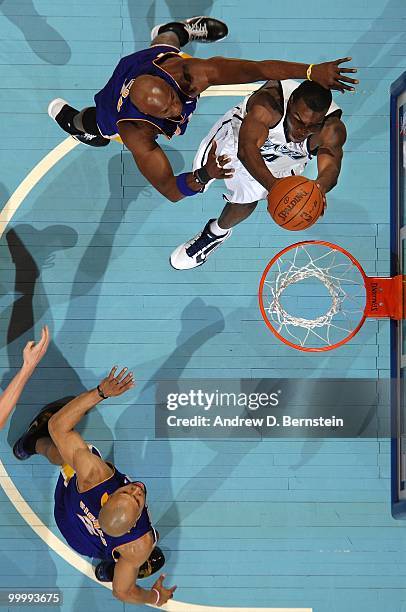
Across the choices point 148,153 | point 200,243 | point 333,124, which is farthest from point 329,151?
point 200,243

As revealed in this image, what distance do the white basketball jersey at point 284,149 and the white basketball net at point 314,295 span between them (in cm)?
71

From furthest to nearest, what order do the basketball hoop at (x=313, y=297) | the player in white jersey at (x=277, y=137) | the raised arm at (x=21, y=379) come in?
the basketball hoop at (x=313, y=297) < the raised arm at (x=21, y=379) < the player in white jersey at (x=277, y=137)

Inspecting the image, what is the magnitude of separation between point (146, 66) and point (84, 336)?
1955mm

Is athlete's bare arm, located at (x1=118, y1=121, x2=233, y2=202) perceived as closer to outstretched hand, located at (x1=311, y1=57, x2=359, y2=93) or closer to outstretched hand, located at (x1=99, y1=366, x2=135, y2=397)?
outstretched hand, located at (x1=311, y1=57, x2=359, y2=93)

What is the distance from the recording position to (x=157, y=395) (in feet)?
15.3

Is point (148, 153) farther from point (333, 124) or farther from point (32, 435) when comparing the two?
point (32, 435)

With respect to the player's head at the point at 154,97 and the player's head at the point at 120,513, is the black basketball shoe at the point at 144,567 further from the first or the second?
the player's head at the point at 154,97

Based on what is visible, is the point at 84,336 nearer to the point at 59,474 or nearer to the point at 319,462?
the point at 59,474

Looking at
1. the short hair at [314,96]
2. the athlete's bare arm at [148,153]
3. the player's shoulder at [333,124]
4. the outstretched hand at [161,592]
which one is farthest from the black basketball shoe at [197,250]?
the outstretched hand at [161,592]

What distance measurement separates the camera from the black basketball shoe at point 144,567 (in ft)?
14.4

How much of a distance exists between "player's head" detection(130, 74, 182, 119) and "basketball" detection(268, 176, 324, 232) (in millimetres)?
725

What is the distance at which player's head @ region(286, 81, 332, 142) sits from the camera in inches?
139

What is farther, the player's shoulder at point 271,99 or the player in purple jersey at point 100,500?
the player in purple jersey at point 100,500

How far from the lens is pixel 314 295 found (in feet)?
15.3
